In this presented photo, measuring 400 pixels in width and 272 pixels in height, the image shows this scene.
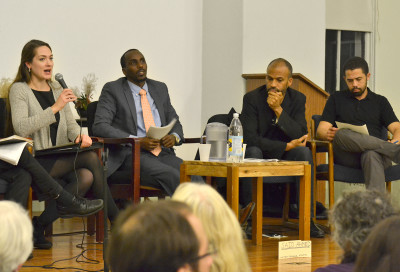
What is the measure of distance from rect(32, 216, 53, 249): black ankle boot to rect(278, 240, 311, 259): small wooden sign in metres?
1.37

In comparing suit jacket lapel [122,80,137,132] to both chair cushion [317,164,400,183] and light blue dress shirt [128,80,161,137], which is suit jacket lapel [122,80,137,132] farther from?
chair cushion [317,164,400,183]

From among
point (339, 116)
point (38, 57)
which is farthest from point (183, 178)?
point (339, 116)

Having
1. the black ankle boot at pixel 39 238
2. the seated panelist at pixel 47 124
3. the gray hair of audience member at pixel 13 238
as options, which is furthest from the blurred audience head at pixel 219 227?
the black ankle boot at pixel 39 238

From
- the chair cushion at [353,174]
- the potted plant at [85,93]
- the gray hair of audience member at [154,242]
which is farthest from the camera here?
the potted plant at [85,93]

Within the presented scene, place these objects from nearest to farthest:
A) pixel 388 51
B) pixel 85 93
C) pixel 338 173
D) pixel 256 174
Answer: pixel 256 174, pixel 338 173, pixel 85 93, pixel 388 51

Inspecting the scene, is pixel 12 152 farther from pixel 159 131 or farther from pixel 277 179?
pixel 277 179

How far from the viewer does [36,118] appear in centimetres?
388

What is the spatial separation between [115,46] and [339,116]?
1.95m

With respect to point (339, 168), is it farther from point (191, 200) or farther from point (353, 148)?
point (191, 200)

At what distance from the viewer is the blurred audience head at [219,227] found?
1.36 meters

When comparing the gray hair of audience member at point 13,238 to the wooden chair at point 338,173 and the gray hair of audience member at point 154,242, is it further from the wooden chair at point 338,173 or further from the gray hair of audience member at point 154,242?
the wooden chair at point 338,173

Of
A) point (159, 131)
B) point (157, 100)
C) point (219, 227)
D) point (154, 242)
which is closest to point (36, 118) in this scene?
point (159, 131)

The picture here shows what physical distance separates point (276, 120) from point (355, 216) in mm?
2986

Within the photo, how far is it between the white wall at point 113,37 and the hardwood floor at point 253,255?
149 centimetres
